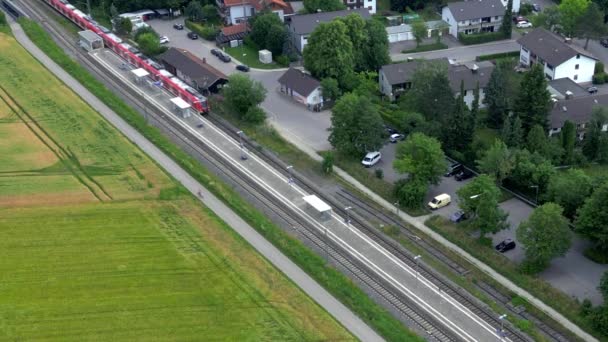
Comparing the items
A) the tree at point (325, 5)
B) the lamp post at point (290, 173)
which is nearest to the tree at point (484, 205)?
the lamp post at point (290, 173)

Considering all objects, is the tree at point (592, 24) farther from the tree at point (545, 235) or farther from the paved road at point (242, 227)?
the paved road at point (242, 227)

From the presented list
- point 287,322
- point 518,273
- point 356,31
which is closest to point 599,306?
point 518,273

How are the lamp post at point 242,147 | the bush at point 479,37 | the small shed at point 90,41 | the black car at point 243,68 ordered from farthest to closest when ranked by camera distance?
1. the small shed at point 90,41
2. the bush at point 479,37
3. the black car at point 243,68
4. the lamp post at point 242,147

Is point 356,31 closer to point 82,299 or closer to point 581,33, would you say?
point 581,33

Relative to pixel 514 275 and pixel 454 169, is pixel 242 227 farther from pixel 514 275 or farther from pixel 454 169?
pixel 514 275

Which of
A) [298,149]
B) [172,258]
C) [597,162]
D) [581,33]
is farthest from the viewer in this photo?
[581,33]

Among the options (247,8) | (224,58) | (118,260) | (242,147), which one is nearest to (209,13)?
(247,8)
